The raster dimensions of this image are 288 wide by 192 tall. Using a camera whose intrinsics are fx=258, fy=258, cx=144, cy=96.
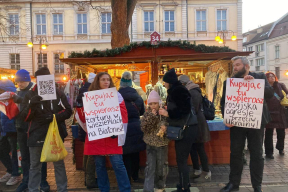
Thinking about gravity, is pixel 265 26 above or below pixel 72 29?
above

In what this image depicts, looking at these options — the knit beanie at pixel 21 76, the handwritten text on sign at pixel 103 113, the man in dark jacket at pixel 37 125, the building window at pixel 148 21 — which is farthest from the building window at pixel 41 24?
the handwritten text on sign at pixel 103 113

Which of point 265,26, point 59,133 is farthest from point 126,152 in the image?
point 265,26

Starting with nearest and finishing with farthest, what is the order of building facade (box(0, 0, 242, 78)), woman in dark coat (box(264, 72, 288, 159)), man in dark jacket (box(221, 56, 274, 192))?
1. man in dark jacket (box(221, 56, 274, 192))
2. woman in dark coat (box(264, 72, 288, 159))
3. building facade (box(0, 0, 242, 78))

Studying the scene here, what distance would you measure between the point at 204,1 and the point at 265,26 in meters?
31.9

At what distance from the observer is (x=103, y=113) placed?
3.72 m

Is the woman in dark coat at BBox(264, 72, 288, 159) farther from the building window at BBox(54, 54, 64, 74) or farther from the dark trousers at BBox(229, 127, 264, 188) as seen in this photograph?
the building window at BBox(54, 54, 64, 74)

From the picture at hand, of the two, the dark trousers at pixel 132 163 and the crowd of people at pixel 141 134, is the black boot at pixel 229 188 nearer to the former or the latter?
the crowd of people at pixel 141 134

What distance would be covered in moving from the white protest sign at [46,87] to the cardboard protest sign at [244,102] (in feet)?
8.87

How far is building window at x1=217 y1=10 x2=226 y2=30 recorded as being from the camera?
2650cm

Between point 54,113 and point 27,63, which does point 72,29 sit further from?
point 54,113

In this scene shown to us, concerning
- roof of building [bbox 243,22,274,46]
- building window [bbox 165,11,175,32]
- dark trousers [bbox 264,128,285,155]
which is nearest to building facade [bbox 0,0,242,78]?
building window [bbox 165,11,175,32]

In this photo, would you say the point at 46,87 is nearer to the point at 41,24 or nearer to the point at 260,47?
the point at 41,24

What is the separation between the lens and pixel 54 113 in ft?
13.1

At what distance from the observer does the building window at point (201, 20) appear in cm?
2636
